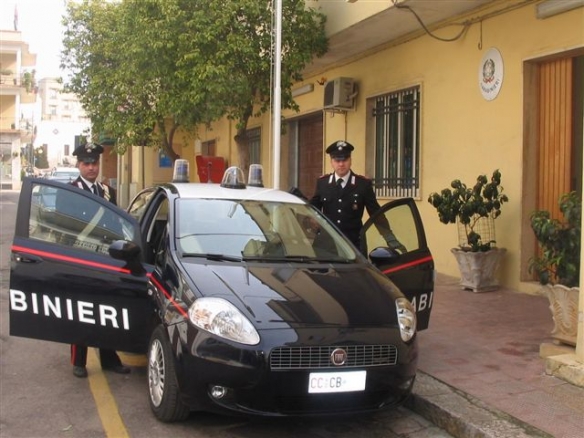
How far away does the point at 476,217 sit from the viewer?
7.89 metres

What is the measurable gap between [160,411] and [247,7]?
278 inches

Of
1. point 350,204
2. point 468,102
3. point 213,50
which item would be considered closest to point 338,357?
point 350,204

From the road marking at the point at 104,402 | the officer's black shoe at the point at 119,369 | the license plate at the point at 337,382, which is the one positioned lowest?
the road marking at the point at 104,402

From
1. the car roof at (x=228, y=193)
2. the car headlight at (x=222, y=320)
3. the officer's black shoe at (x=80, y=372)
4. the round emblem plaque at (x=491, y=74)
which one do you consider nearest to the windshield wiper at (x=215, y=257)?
the car headlight at (x=222, y=320)

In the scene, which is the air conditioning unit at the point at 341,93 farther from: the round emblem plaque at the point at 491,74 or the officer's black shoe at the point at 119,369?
the officer's black shoe at the point at 119,369

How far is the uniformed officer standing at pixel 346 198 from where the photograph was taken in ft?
19.5

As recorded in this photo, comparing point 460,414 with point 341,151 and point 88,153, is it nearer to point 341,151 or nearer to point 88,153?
point 341,151

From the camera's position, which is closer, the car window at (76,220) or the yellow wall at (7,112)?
the car window at (76,220)

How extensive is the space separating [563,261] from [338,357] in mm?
2375

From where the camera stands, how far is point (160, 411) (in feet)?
12.6

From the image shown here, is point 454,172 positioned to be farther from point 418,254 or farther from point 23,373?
point 23,373

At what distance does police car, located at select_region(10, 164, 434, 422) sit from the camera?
11.2 feet

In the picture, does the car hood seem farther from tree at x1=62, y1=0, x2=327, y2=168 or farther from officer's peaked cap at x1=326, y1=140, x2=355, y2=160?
tree at x1=62, y1=0, x2=327, y2=168

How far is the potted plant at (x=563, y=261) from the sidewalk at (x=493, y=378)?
38 centimetres
